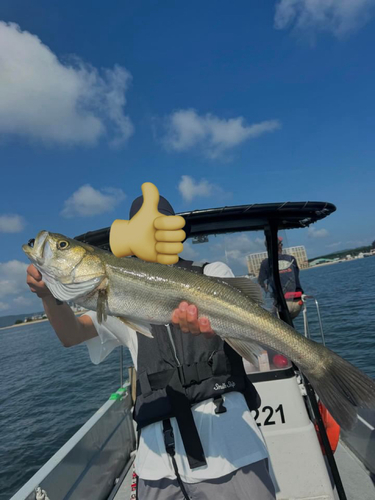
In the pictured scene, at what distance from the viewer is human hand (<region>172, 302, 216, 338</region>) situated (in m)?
2.57

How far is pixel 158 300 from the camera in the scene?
274cm

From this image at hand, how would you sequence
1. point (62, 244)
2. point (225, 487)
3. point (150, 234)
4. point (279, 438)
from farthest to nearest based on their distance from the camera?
point (279, 438) < point (62, 244) < point (150, 234) < point (225, 487)

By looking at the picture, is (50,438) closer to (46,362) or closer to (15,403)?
(15,403)

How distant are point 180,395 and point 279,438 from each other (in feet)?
7.94

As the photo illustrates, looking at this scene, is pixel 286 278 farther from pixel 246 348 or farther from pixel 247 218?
pixel 246 348

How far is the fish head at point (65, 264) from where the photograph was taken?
2.67 meters

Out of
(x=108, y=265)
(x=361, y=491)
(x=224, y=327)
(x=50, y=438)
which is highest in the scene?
(x=108, y=265)

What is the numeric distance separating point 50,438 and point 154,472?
11.6 meters

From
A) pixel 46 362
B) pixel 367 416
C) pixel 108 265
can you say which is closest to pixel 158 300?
pixel 108 265

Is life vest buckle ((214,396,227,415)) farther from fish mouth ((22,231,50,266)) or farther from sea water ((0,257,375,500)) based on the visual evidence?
sea water ((0,257,375,500))

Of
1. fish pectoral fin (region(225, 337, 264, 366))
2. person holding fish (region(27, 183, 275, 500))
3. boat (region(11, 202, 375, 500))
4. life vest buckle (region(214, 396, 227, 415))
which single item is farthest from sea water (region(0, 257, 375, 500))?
life vest buckle (region(214, 396, 227, 415))

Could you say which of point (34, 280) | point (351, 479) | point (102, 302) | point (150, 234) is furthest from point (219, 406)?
point (351, 479)

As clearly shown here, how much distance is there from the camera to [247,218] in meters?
4.53

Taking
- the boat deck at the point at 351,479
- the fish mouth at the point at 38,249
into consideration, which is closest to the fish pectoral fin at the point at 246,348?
the fish mouth at the point at 38,249
